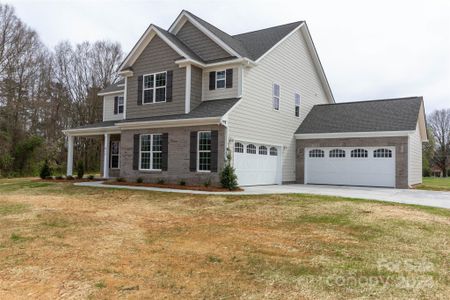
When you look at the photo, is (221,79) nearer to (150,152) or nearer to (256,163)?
(256,163)

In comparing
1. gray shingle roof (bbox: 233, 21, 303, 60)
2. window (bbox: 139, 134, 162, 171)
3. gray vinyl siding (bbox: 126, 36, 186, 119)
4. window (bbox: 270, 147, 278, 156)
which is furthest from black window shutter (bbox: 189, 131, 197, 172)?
gray shingle roof (bbox: 233, 21, 303, 60)

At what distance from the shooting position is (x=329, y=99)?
87.3 ft

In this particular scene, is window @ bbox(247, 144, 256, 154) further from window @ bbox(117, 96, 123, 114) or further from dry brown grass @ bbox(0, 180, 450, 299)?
window @ bbox(117, 96, 123, 114)

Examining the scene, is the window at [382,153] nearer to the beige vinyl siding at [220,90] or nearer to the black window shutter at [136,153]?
the beige vinyl siding at [220,90]

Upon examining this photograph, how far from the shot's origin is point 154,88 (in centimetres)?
1803

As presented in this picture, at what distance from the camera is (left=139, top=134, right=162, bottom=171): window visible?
1692cm

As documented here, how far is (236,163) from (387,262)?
10.8m

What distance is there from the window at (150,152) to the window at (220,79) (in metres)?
3.85

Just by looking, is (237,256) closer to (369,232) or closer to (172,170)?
(369,232)

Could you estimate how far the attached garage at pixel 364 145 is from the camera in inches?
701

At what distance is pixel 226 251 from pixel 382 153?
14.9 metres

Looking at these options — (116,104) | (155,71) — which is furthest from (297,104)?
(116,104)

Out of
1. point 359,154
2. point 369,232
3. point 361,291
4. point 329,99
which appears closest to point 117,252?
point 361,291

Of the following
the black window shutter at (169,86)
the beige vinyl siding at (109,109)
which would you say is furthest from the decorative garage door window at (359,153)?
the beige vinyl siding at (109,109)
